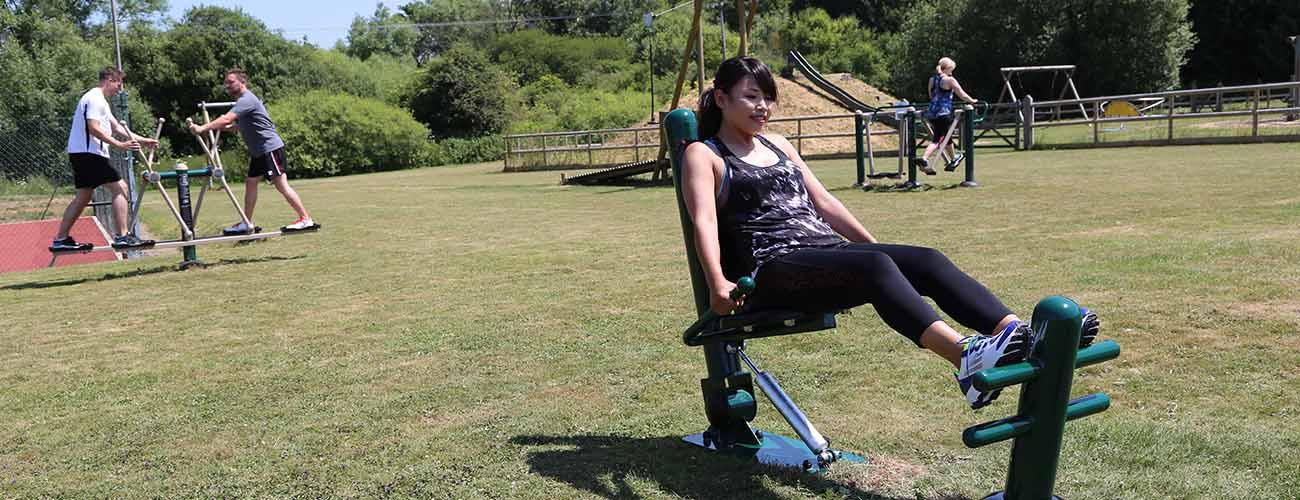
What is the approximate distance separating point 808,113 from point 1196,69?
87.3 feet

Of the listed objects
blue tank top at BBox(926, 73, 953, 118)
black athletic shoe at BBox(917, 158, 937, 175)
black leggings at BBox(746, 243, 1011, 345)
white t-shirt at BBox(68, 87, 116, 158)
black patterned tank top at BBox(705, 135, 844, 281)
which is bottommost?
black athletic shoe at BBox(917, 158, 937, 175)

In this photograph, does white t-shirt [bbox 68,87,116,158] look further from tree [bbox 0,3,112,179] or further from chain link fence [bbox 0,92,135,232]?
tree [bbox 0,3,112,179]

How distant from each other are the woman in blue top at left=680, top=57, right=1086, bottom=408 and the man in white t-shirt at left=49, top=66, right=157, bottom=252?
23.4 ft

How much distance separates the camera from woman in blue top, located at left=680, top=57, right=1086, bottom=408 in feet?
9.19

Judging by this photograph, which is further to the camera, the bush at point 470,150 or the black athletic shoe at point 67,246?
the bush at point 470,150

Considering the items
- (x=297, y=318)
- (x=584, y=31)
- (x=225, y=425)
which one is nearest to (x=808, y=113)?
(x=297, y=318)

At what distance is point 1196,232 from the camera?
7.78 metres

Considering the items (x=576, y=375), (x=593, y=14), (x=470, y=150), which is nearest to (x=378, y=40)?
(x=593, y=14)

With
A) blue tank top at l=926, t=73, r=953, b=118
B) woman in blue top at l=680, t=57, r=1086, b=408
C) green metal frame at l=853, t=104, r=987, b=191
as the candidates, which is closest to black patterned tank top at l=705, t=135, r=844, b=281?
woman in blue top at l=680, t=57, r=1086, b=408

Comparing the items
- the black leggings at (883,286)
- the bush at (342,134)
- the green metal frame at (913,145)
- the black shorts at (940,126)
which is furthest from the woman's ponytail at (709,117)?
the bush at (342,134)

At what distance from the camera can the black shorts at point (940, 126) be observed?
14453mm

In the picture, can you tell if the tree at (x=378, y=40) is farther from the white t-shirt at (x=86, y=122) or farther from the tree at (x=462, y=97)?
the white t-shirt at (x=86, y=122)

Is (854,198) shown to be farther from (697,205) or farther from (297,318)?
(697,205)

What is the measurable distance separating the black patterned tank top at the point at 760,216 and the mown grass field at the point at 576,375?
0.70 metres
